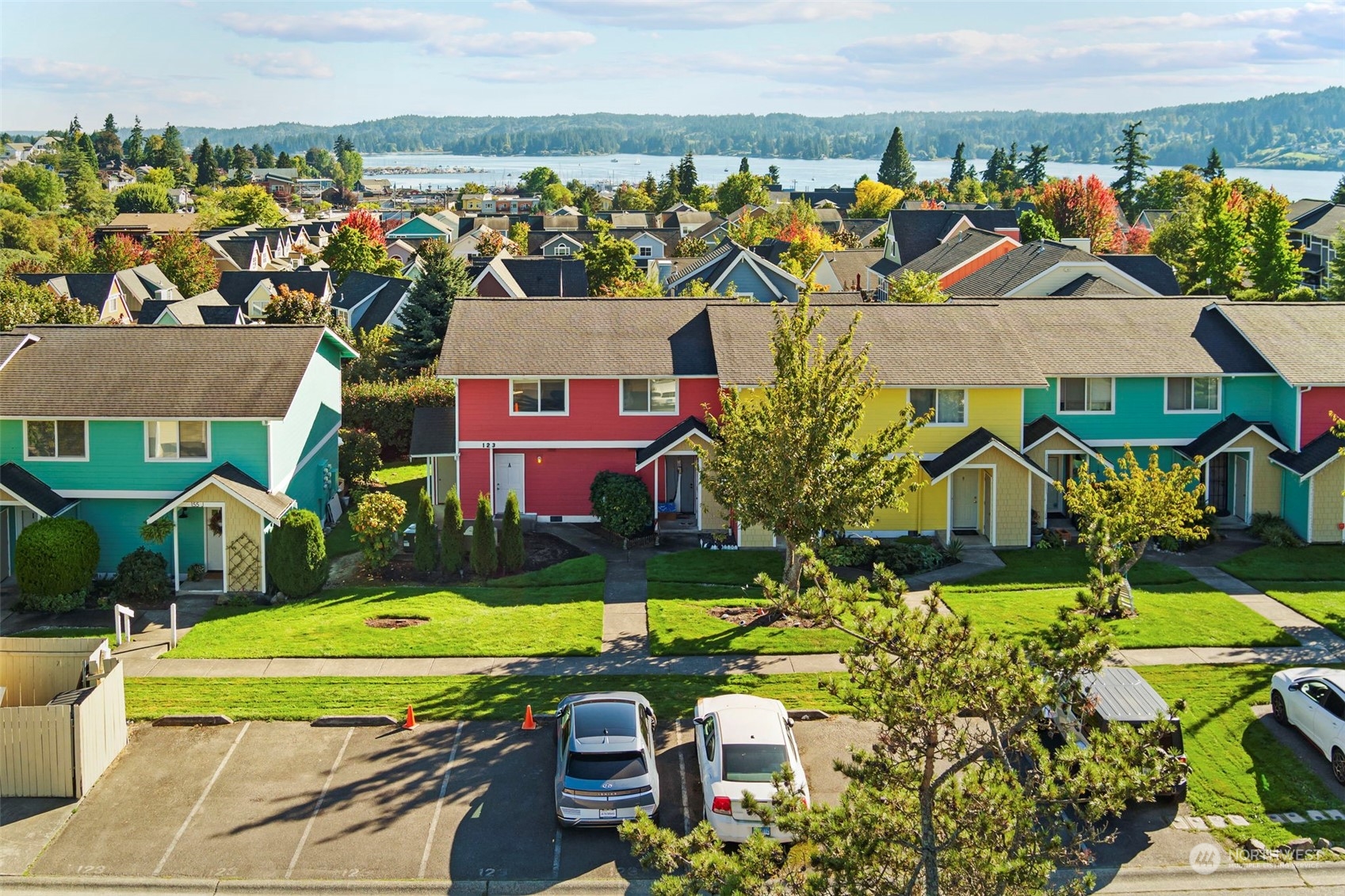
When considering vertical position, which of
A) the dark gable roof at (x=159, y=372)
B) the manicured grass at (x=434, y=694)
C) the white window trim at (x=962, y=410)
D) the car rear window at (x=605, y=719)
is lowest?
the manicured grass at (x=434, y=694)

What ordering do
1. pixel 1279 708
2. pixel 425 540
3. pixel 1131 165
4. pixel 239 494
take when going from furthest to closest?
pixel 1131 165, pixel 425 540, pixel 239 494, pixel 1279 708

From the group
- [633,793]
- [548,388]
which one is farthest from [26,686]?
[548,388]

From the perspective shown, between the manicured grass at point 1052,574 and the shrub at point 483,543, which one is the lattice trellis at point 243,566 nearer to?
the shrub at point 483,543

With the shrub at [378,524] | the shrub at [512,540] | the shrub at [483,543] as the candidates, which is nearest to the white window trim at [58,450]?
the shrub at [378,524]

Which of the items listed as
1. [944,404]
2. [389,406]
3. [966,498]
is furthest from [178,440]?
[966,498]

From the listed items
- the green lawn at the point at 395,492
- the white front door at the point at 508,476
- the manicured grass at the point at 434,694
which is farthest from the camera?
the white front door at the point at 508,476

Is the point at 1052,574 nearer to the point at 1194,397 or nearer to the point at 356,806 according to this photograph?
the point at 1194,397
